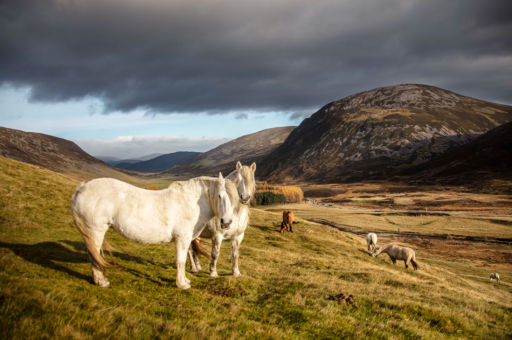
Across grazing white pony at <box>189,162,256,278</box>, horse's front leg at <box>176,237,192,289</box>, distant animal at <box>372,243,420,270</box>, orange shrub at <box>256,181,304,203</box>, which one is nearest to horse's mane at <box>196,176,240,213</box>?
grazing white pony at <box>189,162,256,278</box>

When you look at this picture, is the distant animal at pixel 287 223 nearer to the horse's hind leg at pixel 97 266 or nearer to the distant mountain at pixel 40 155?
the horse's hind leg at pixel 97 266

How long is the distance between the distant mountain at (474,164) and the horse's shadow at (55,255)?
16760 centimetres

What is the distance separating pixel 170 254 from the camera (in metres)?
14.7

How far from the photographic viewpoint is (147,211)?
8203 millimetres

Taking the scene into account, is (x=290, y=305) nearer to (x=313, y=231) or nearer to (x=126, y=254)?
(x=126, y=254)

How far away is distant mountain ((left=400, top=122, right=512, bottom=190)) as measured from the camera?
14425 centimetres

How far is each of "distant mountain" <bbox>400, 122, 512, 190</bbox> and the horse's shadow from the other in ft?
550

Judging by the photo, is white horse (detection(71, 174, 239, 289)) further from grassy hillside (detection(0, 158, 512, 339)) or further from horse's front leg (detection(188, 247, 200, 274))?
horse's front leg (detection(188, 247, 200, 274))

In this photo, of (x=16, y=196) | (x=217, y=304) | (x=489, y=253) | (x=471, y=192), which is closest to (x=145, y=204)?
(x=217, y=304)

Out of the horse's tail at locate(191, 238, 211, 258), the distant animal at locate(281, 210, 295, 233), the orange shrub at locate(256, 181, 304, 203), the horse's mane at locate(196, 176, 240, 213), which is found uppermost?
the horse's mane at locate(196, 176, 240, 213)

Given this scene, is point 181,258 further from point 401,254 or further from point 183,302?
point 401,254

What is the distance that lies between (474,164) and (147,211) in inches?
7988

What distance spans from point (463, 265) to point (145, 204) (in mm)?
40856

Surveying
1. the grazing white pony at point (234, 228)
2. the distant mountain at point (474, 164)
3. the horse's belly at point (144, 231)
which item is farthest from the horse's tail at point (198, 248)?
the distant mountain at point (474, 164)
